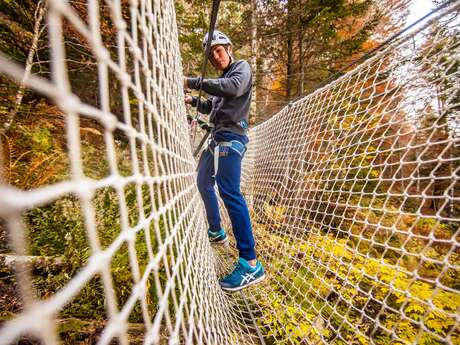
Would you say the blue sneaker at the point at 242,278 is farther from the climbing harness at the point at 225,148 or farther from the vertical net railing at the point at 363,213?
the climbing harness at the point at 225,148

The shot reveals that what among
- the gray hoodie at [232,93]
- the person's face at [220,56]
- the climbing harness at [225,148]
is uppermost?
the person's face at [220,56]

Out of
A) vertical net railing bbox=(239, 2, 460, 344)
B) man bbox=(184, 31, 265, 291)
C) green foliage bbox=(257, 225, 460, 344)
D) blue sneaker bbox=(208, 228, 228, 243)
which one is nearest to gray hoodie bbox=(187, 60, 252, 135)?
man bbox=(184, 31, 265, 291)

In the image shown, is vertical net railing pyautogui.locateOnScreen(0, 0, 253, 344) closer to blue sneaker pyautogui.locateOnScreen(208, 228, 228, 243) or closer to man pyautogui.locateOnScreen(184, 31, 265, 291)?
man pyautogui.locateOnScreen(184, 31, 265, 291)

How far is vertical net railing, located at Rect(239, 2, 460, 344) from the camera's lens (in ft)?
3.28

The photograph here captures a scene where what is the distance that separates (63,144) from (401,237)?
4776 millimetres

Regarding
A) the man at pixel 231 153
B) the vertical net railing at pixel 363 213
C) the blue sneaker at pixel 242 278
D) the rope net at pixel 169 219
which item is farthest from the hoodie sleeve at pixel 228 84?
the blue sneaker at pixel 242 278

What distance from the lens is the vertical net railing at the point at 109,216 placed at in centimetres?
27

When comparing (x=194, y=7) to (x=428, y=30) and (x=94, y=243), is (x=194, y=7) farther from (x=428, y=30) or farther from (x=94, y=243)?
(x=94, y=243)

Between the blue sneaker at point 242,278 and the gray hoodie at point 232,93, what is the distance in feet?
2.55

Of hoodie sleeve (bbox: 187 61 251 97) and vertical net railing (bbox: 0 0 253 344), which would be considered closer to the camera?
vertical net railing (bbox: 0 0 253 344)

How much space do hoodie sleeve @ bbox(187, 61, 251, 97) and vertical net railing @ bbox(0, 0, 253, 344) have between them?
137 millimetres

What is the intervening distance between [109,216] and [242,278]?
114cm

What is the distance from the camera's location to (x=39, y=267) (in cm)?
150

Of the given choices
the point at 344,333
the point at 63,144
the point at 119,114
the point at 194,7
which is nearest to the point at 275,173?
the point at 344,333
